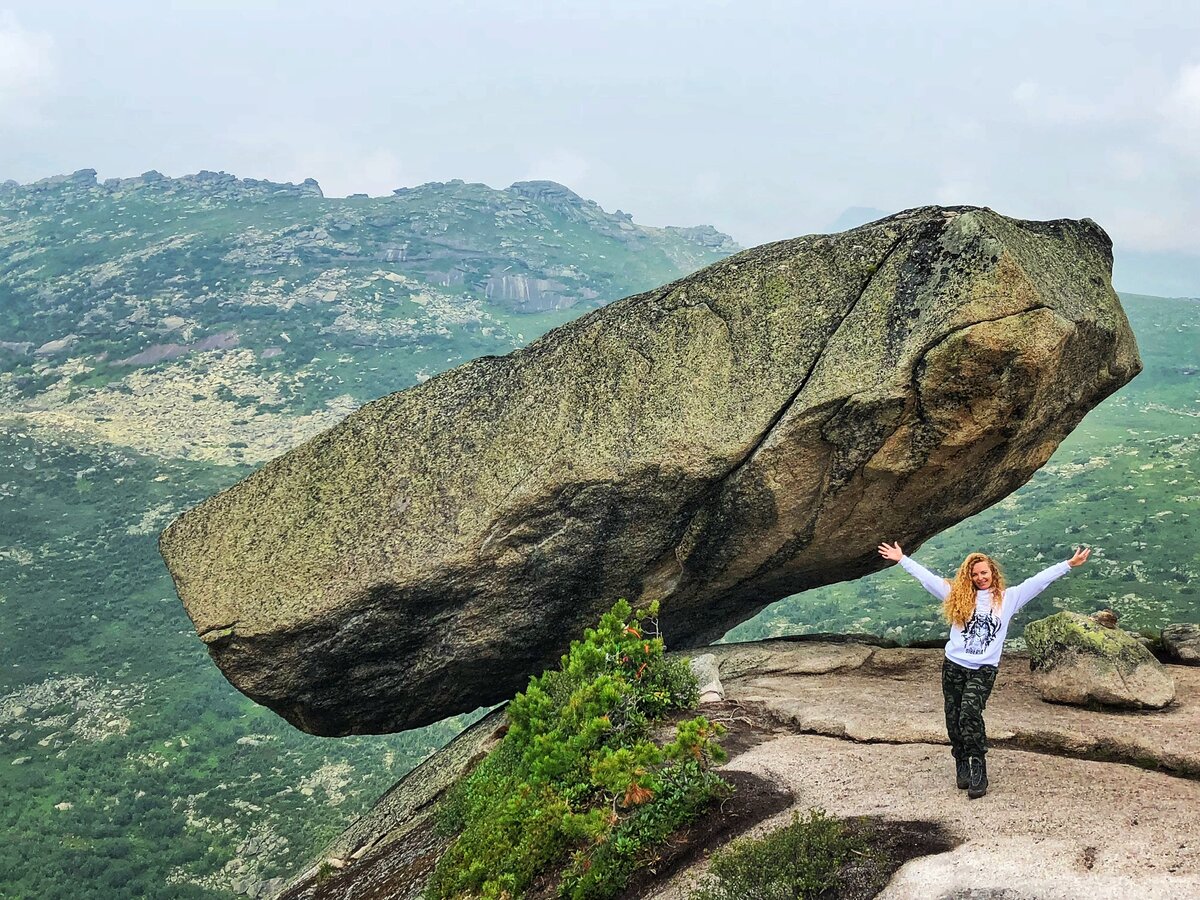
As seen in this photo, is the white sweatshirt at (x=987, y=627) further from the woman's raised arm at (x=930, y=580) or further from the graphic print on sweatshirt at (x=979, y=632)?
the woman's raised arm at (x=930, y=580)

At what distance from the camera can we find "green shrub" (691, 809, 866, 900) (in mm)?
8641

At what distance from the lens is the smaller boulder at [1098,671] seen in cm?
1478

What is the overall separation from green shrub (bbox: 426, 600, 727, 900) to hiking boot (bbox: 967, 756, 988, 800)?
10.7ft

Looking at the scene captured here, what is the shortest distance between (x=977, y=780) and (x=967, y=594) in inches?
95.8

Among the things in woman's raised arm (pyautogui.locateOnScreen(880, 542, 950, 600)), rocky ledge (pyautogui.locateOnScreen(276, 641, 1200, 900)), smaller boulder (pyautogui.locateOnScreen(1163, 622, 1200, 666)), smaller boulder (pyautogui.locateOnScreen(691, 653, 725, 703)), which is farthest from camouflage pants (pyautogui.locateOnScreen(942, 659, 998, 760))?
smaller boulder (pyautogui.locateOnScreen(1163, 622, 1200, 666))

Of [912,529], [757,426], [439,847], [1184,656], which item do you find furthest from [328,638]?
[1184,656]

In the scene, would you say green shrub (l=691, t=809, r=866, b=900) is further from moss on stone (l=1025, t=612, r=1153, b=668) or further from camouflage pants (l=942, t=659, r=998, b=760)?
moss on stone (l=1025, t=612, r=1153, b=668)

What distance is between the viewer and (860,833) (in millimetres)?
9422

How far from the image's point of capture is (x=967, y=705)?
1048 centimetres

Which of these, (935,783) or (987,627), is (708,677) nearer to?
(935,783)

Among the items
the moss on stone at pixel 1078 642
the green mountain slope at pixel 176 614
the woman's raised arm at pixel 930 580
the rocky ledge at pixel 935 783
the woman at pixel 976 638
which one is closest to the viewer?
the rocky ledge at pixel 935 783

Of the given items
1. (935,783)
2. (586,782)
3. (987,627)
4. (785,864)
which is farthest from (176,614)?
(987,627)

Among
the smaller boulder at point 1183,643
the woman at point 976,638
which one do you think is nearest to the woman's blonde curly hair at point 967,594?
the woman at point 976,638

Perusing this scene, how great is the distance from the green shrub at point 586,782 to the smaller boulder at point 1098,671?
→ 721 centimetres
